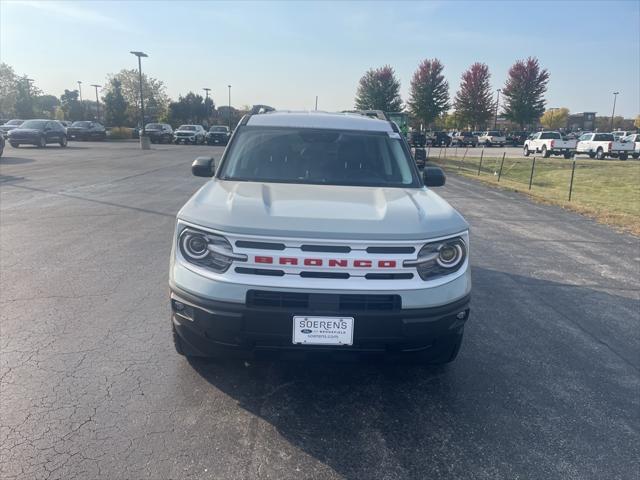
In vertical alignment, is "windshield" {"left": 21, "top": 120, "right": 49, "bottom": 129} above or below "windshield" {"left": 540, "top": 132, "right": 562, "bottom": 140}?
below

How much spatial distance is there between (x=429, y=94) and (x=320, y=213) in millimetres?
64808

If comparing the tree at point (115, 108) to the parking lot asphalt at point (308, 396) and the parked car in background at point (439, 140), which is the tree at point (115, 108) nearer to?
the parked car in background at point (439, 140)

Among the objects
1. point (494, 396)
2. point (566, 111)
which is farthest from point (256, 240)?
point (566, 111)

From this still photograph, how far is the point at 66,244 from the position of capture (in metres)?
7.61

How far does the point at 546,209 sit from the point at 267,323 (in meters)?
11.5

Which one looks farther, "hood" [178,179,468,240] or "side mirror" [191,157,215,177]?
"side mirror" [191,157,215,177]

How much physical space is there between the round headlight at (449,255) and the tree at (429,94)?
64062 millimetres

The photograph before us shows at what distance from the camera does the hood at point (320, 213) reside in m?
3.10

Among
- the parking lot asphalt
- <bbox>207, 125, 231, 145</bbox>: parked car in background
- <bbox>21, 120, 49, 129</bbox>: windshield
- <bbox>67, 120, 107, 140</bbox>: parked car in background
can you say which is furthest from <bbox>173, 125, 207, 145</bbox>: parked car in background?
the parking lot asphalt

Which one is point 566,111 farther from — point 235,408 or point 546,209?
point 235,408

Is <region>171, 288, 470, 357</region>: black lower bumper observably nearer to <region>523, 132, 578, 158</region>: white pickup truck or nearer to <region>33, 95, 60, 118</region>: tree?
<region>523, 132, 578, 158</region>: white pickup truck

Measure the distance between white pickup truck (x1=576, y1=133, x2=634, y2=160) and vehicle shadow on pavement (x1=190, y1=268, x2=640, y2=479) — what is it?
36.1 meters

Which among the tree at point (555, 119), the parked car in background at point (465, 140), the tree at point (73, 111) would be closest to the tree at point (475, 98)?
the parked car in background at point (465, 140)

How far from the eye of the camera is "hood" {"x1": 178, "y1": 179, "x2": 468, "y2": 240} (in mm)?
3102
